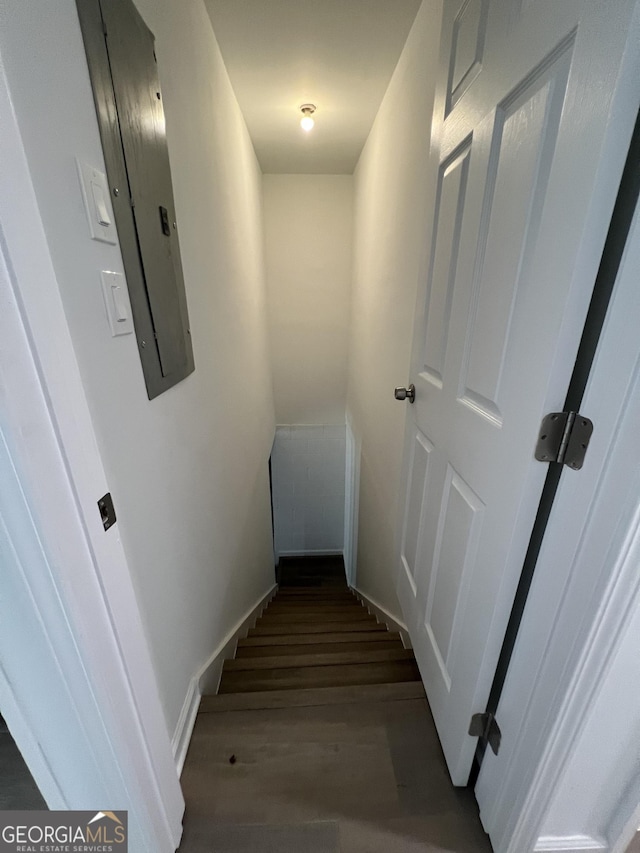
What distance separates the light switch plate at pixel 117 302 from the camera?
66 cm

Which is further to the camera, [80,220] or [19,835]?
[19,835]

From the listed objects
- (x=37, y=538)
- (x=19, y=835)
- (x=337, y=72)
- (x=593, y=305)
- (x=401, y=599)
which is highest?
(x=337, y=72)

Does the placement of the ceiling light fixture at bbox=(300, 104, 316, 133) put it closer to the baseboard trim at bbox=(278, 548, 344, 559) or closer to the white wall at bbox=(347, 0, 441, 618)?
the white wall at bbox=(347, 0, 441, 618)

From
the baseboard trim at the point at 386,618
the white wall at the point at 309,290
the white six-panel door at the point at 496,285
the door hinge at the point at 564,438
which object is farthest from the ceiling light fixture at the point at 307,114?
the baseboard trim at the point at 386,618

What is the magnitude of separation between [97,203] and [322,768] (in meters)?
1.54

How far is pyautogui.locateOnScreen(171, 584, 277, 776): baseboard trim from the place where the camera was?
3.29ft

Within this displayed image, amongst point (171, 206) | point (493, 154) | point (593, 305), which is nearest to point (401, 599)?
point (593, 305)

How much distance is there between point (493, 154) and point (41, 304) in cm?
87

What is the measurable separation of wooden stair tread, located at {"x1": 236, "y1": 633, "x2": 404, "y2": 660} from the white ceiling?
265 cm

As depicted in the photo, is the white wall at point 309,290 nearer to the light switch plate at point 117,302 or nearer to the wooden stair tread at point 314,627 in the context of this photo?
the wooden stair tread at point 314,627

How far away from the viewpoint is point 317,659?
152 cm

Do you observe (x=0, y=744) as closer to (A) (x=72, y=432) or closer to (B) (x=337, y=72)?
(A) (x=72, y=432)

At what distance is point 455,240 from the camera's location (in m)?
0.89

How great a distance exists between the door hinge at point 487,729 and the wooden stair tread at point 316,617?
1567 mm
